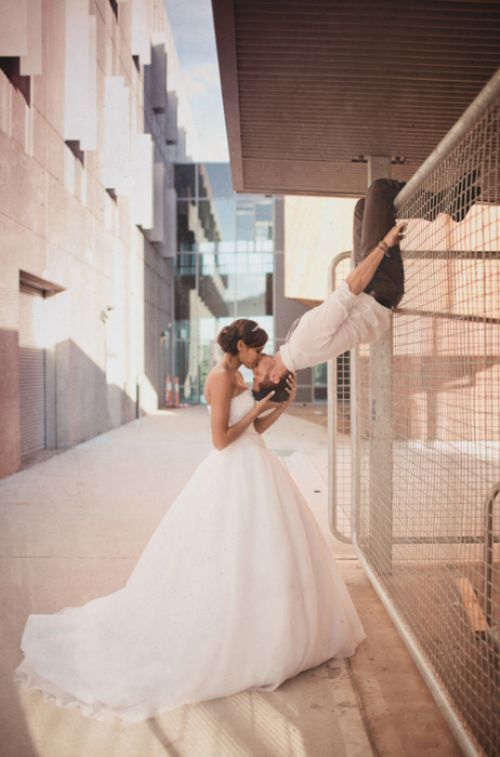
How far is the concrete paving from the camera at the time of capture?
96.9 inches

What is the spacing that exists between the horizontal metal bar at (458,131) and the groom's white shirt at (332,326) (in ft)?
1.93

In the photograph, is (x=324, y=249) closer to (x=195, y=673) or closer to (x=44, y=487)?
(x=44, y=487)

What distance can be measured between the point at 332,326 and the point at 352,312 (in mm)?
188

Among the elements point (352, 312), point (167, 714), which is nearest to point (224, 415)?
point (352, 312)

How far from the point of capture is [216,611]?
2883mm

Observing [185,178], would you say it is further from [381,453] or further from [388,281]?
[388,281]

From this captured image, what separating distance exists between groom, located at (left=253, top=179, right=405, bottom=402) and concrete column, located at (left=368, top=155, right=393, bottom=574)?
1.04m

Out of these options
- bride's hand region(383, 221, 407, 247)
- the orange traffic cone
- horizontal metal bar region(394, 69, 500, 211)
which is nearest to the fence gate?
horizontal metal bar region(394, 69, 500, 211)

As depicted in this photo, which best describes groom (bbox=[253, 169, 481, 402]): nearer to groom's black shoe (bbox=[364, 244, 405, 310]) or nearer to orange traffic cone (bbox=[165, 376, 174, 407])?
groom's black shoe (bbox=[364, 244, 405, 310])

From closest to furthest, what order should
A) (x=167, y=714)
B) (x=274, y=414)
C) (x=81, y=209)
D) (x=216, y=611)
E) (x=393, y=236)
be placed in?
(x=167, y=714) < (x=216, y=611) < (x=393, y=236) < (x=274, y=414) < (x=81, y=209)

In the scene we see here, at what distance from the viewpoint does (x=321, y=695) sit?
2.82m

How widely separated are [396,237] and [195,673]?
7.22ft

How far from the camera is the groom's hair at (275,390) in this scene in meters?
3.21

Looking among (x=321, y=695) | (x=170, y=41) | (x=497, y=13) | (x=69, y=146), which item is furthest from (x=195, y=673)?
(x=170, y=41)
